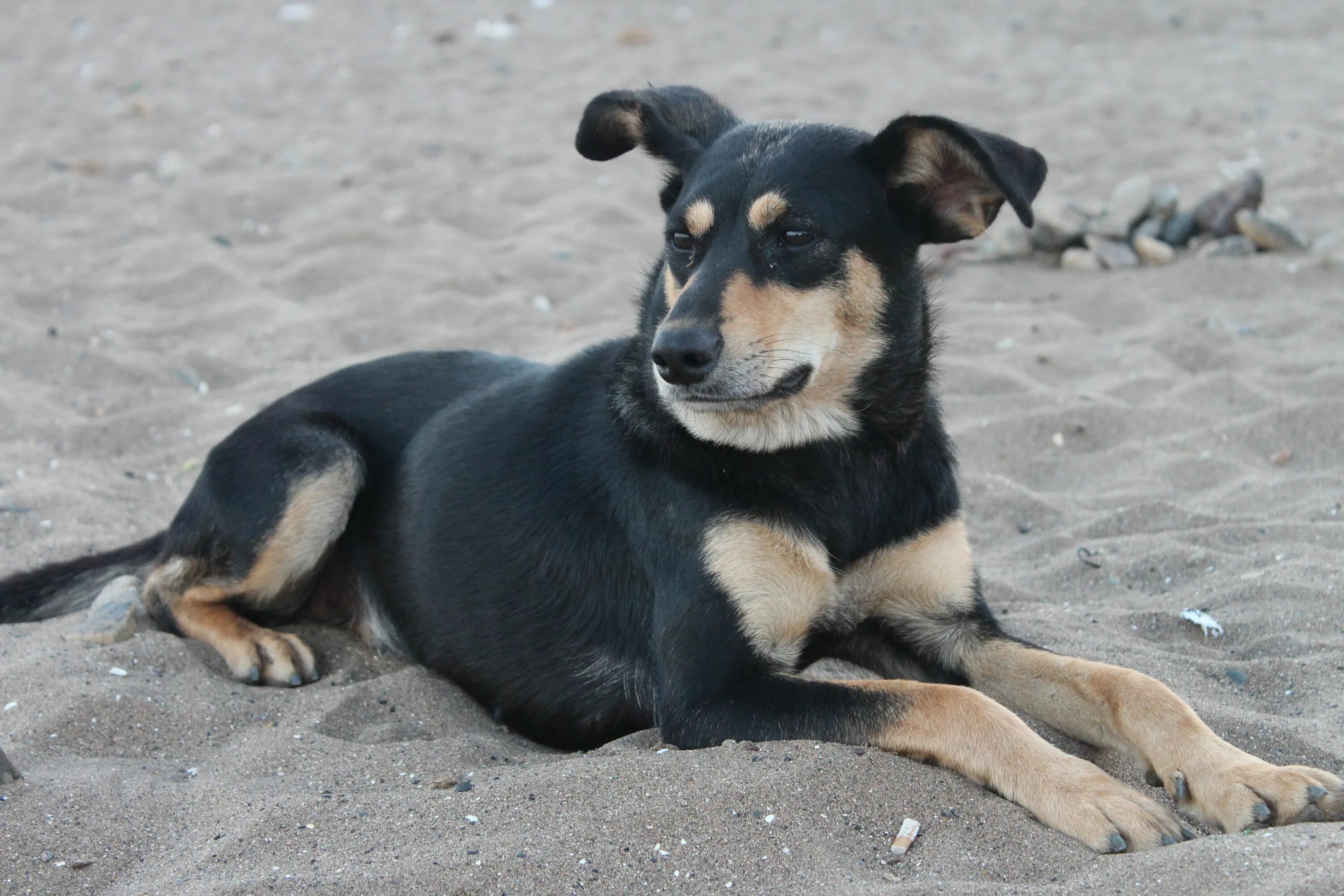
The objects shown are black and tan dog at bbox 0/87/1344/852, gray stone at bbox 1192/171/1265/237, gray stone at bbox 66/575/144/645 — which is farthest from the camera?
gray stone at bbox 1192/171/1265/237

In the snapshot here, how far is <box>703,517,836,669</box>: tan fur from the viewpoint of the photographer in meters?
3.63

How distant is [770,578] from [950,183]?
1.30 meters

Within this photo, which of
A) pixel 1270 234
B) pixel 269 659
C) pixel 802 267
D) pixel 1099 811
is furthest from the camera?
pixel 1270 234

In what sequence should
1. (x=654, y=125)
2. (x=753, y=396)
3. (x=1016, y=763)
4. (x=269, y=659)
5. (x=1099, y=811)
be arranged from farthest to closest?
(x=269, y=659), (x=654, y=125), (x=753, y=396), (x=1016, y=763), (x=1099, y=811)

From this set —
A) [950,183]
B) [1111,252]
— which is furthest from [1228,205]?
[950,183]

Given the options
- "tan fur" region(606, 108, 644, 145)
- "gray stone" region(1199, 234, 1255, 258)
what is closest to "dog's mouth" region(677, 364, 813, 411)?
"tan fur" region(606, 108, 644, 145)

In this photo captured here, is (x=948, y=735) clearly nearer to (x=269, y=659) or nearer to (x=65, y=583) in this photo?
(x=269, y=659)

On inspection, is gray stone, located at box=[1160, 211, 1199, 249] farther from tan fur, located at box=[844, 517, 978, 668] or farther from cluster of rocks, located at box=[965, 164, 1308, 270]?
tan fur, located at box=[844, 517, 978, 668]

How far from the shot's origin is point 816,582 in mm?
3734

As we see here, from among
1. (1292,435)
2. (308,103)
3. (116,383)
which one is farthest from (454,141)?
(1292,435)

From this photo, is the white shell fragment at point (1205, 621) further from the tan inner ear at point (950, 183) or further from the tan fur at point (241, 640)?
the tan fur at point (241, 640)

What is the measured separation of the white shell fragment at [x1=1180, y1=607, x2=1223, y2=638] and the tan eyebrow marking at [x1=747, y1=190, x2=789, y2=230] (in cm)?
203

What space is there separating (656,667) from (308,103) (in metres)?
9.59

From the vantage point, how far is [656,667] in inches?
151
